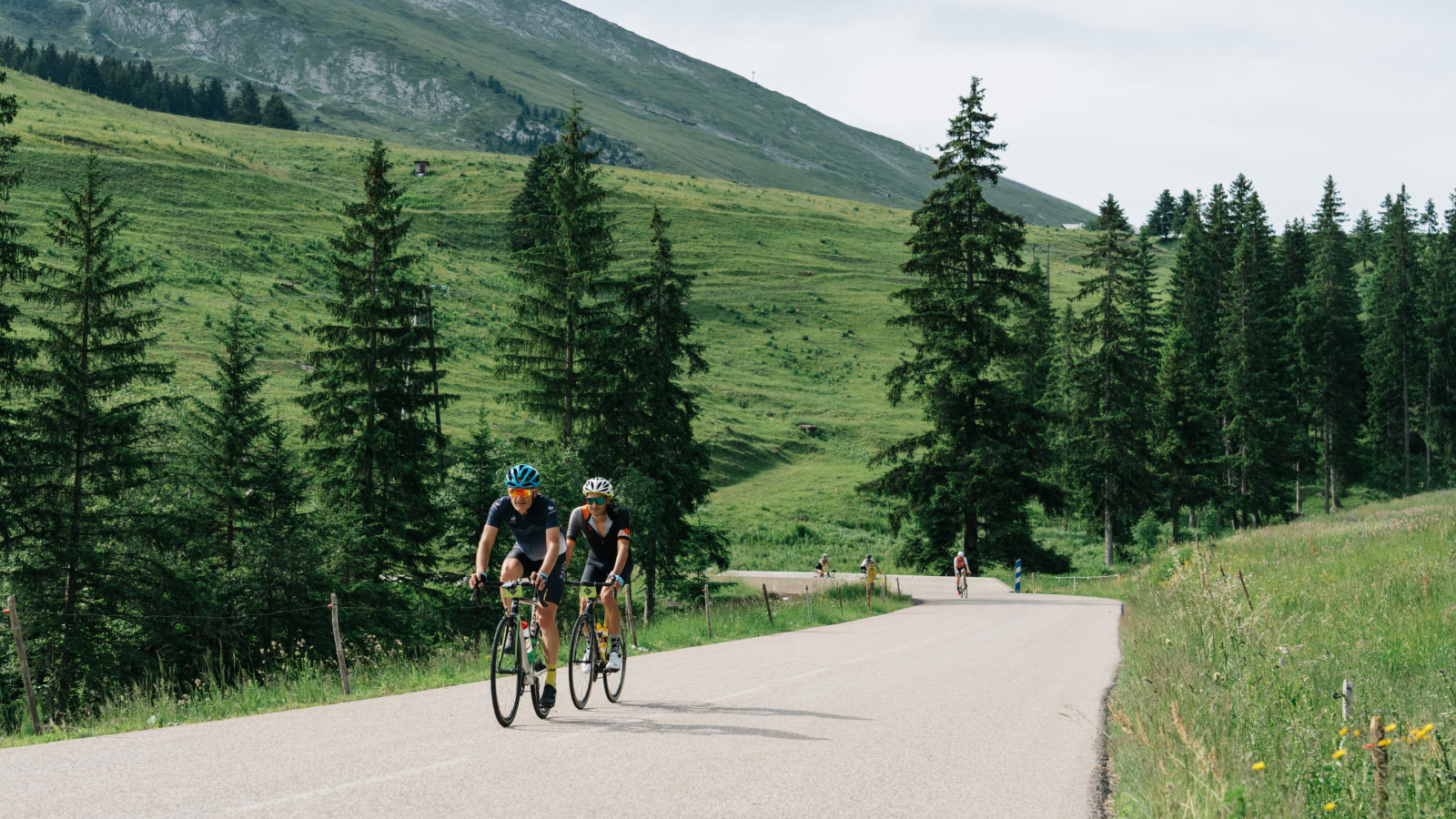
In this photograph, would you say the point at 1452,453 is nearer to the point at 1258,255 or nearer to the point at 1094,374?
the point at 1258,255

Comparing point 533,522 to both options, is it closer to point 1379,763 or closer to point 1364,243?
point 1379,763

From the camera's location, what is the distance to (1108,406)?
50969 millimetres

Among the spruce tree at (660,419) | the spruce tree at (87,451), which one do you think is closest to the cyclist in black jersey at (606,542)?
the spruce tree at (87,451)

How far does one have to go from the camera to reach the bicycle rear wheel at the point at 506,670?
8211 mm

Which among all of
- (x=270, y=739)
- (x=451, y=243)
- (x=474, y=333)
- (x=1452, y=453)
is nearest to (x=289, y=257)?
(x=474, y=333)

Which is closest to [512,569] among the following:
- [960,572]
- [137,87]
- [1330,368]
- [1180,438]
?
[960,572]

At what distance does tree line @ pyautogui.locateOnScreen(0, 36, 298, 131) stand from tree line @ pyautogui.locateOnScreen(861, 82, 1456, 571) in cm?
15319

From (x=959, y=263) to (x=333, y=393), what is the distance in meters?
25.2

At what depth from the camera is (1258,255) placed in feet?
269

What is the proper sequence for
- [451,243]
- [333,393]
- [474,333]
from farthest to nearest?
[451,243] → [474,333] → [333,393]

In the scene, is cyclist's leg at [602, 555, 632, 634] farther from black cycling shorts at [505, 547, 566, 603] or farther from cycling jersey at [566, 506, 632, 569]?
black cycling shorts at [505, 547, 566, 603]

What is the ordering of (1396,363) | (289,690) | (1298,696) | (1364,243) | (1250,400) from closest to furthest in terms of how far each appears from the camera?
(1298,696) < (289,690) < (1250,400) < (1396,363) < (1364,243)

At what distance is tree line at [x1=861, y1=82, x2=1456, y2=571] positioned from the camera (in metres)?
39.8

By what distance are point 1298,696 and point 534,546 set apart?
6.11m
